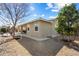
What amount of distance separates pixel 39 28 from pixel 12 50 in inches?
24.4

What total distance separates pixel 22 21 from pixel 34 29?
26cm

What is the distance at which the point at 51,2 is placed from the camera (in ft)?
9.84

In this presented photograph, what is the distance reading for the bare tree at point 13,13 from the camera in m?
3.03

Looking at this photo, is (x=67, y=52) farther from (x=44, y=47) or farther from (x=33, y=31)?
(x=33, y=31)

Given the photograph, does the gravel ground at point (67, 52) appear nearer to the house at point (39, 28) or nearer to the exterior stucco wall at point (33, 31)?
the house at point (39, 28)

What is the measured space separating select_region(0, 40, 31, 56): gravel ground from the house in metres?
0.28

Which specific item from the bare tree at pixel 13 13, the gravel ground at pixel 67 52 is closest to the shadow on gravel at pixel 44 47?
the gravel ground at pixel 67 52

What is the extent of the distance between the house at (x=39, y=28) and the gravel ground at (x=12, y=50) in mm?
279

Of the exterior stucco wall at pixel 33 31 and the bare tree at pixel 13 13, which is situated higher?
the bare tree at pixel 13 13

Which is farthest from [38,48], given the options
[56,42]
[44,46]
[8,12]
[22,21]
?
[8,12]

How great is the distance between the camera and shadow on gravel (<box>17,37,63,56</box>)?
3.02m

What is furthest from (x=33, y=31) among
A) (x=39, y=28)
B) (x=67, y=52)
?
(x=67, y=52)

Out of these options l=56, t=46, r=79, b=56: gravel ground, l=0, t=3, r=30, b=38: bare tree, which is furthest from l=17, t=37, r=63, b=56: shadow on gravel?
l=0, t=3, r=30, b=38: bare tree

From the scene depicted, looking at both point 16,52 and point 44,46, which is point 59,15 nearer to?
point 44,46
